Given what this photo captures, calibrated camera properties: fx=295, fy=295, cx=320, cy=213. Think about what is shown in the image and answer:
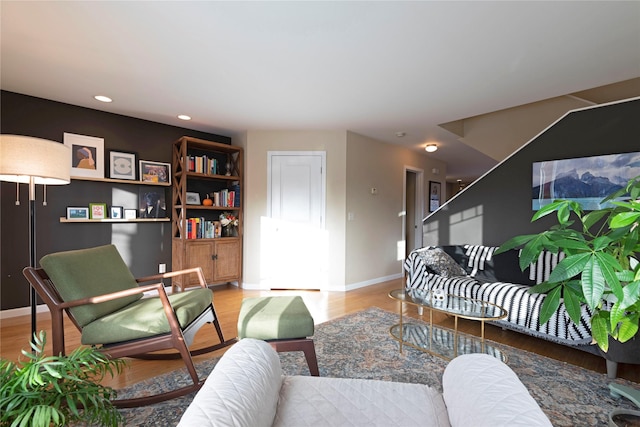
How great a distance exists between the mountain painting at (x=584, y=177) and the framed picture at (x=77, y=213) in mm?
5239

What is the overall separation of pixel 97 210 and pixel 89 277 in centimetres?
214

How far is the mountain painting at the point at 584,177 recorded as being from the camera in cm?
277

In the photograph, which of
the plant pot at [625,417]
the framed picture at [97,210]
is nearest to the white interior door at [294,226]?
the framed picture at [97,210]

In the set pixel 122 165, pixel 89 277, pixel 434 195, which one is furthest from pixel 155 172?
pixel 434 195

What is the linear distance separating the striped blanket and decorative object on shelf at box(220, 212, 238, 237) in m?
2.62

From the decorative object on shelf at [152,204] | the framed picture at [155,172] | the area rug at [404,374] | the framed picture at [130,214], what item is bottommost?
the area rug at [404,374]

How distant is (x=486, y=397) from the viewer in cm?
81

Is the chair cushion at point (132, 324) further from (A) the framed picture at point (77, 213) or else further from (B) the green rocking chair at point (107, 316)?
(A) the framed picture at point (77, 213)

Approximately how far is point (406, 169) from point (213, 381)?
5392mm

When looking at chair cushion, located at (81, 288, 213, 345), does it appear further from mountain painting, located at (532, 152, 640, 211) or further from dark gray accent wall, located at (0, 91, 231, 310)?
mountain painting, located at (532, 152, 640, 211)

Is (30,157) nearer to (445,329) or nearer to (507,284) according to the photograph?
(445,329)

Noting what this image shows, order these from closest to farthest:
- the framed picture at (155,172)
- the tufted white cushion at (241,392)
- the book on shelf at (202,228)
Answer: the tufted white cushion at (241,392) < the framed picture at (155,172) < the book on shelf at (202,228)

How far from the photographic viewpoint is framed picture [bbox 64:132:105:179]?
342 centimetres

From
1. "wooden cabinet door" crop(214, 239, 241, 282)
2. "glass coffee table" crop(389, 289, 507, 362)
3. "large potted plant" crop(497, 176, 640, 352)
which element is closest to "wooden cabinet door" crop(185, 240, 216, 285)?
"wooden cabinet door" crop(214, 239, 241, 282)
